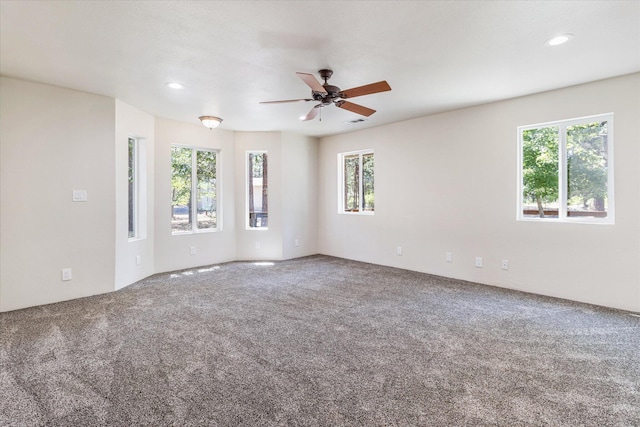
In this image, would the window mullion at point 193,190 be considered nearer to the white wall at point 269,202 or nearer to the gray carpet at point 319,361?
the white wall at point 269,202

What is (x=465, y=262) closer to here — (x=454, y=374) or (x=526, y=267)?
(x=526, y=267)

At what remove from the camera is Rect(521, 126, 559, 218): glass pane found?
402 cm

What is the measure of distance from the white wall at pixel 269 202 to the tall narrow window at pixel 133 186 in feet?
5.82

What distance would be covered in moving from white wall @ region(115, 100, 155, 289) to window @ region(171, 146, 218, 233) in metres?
0.49

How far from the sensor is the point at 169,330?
2.95 meters

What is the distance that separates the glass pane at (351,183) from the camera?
6.39m

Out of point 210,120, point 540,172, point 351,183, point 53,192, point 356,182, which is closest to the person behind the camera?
point 53,192

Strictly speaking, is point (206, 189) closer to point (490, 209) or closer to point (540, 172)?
point (490, 209)

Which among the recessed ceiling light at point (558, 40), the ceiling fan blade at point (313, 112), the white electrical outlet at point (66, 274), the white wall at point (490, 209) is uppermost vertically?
the recessed ceiling light at point (558, 40)

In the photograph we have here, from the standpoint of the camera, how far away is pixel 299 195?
258 inches

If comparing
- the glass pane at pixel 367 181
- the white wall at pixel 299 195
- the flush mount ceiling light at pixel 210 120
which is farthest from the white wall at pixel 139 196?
the glass pane at pixel 367 181

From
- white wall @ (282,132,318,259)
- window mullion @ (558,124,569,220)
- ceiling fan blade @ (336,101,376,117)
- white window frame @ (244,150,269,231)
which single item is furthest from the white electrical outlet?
window mullion @ (558,124,569,220)

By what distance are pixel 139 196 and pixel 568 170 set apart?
592 centimetres

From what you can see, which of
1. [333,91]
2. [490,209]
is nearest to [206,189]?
[333,91]
